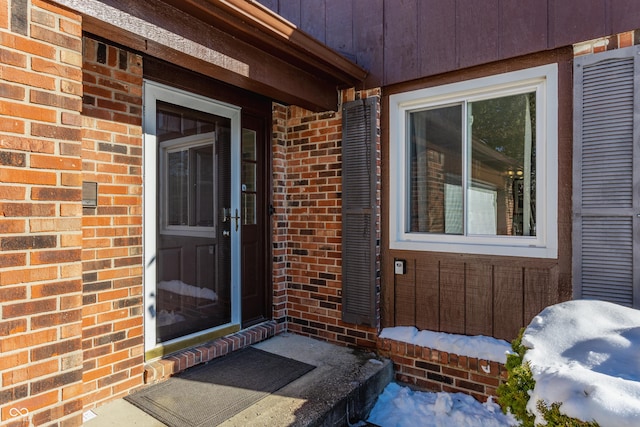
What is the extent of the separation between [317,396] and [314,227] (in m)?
1.58

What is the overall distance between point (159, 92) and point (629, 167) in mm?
3198

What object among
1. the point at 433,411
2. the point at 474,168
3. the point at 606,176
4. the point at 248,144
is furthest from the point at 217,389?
the point at 606,176

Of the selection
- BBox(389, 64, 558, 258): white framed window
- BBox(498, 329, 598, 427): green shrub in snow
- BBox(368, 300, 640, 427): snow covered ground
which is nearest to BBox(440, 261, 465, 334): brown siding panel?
BBox(389, 64, 558, 258): white framed window

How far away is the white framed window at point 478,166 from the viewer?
8.82 ft

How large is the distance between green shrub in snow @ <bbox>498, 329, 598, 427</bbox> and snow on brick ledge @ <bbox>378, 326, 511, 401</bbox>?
3.51 ft

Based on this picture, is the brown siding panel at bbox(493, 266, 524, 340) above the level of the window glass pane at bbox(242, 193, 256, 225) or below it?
below

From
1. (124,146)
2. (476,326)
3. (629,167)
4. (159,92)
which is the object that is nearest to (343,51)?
(159,92)

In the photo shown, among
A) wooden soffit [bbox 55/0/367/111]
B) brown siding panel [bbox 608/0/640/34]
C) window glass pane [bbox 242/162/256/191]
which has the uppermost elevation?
brown siding panel [bbox 608/0/640/34]

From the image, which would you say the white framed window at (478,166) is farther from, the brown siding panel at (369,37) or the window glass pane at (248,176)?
the window glass pane at (248,176)

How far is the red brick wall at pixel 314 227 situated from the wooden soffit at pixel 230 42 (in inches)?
17.3

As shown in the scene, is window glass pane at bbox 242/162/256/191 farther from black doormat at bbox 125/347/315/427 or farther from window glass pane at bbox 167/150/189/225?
black doormat at bbox 125/347/315/427

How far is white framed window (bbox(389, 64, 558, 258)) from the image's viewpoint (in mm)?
2688

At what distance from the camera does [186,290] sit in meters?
3.10

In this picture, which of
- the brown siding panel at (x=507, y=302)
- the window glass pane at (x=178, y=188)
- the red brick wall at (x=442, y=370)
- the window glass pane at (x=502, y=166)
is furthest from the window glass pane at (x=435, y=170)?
the window glass pane at (x=178, y=188)
